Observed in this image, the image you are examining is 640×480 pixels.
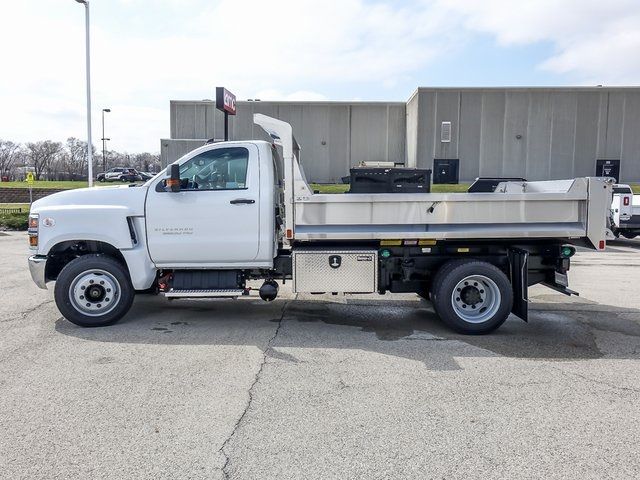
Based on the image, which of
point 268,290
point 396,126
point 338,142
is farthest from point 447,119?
point 268,290

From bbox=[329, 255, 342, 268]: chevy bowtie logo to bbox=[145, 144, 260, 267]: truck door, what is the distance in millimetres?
947

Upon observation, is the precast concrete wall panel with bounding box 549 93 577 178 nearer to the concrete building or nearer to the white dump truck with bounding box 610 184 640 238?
the concrete building

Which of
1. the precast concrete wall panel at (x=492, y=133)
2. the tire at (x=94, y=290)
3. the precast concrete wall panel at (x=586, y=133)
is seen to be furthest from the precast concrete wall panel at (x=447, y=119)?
the tire at (x=94, y=290)

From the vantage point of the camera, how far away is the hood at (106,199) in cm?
678

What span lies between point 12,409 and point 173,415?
4.24ft

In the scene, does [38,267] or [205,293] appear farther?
[38,267]

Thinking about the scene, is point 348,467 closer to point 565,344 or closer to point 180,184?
Answer: point 565,344

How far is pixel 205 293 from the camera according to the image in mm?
6727

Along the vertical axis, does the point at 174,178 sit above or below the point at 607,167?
below

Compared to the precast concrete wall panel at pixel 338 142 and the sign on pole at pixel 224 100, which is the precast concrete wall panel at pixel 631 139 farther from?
the sign on pole at pixel 224 100

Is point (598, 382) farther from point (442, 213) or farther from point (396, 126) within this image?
point (396, 126)

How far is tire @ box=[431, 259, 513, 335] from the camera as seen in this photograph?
6605 mm

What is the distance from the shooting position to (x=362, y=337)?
258 inches

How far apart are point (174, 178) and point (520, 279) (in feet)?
14.5
